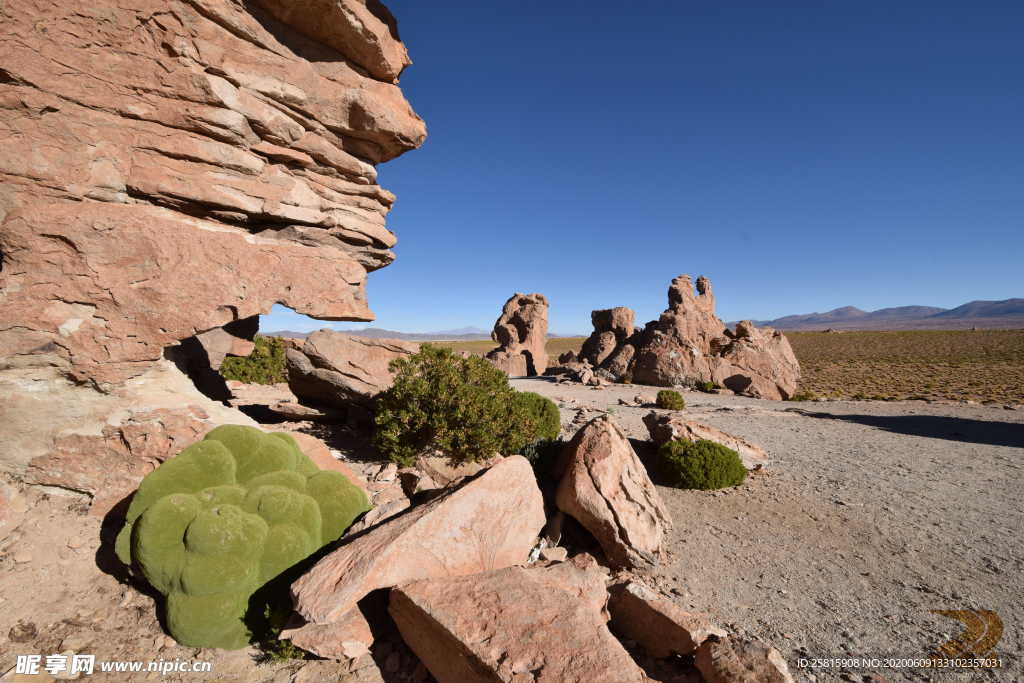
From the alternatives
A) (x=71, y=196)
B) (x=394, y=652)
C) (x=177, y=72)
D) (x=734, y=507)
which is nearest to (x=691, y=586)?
(x=734, y=507)

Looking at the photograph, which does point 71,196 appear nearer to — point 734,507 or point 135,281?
point 135,281

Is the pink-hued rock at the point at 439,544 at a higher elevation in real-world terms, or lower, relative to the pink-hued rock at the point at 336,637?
higher

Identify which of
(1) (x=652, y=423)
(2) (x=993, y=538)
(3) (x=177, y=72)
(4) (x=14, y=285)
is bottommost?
(2) (x=993, y=538)

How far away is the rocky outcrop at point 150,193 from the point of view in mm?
5738

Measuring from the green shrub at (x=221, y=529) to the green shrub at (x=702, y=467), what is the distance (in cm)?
687

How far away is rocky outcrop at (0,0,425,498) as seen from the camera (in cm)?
574

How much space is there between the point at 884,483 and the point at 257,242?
14.4 metres

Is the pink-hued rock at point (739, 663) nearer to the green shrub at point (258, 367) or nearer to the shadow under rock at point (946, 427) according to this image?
the shadow under rock at point (946, 427)

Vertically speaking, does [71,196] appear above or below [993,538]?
above

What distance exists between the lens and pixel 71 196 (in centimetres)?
595

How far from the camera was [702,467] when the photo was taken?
948 centimetres

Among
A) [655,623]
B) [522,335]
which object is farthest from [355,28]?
[522,335]

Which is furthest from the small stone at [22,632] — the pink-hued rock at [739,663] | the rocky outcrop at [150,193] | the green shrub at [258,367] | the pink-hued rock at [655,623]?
the green shrub at [258,367]

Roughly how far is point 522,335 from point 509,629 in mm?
34924
